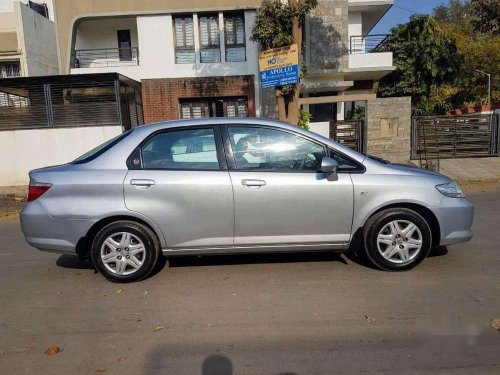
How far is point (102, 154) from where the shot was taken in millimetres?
4480

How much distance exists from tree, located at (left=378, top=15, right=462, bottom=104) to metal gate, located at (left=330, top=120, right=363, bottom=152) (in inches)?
462

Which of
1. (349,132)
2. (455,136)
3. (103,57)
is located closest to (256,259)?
(349,132)

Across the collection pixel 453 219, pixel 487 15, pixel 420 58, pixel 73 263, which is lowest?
pixel 73 263

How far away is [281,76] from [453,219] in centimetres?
821

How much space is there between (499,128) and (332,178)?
521 inches

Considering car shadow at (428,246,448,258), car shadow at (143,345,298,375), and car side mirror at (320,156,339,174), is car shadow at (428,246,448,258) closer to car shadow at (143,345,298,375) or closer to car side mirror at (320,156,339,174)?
car side mirror at (320,156,339,174)

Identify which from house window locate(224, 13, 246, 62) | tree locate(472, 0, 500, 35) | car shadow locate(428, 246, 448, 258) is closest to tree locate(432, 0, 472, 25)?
tree locate(472, 0, 500, 35)

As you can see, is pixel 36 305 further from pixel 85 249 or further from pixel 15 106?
pixel 15 106

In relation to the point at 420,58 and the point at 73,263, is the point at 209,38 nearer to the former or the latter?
the point at 420,58

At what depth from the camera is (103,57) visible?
1923cm

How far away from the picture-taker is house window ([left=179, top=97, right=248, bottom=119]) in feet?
59.0

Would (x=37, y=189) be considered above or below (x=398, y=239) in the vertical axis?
above

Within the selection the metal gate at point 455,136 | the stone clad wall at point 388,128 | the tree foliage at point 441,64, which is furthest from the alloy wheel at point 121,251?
the tree foliage at point 441,64

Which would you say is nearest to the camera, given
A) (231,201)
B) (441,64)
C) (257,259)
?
(231,201)
